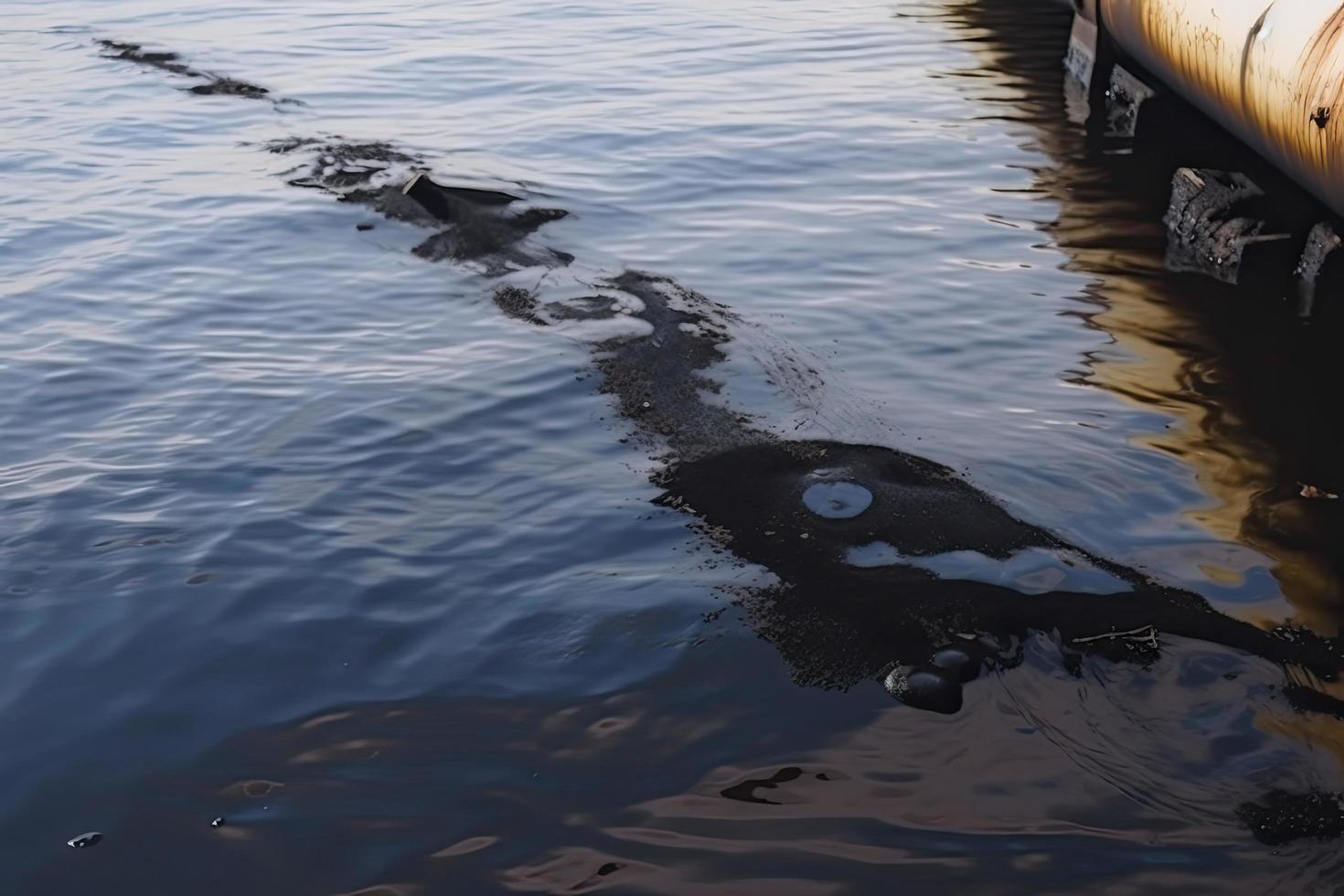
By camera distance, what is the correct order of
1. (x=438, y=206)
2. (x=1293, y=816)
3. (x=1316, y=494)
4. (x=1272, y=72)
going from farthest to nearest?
(x=438, y=206) < (x=1272, y=72) < (x=1316, y=494) < (x=1293, y=816)

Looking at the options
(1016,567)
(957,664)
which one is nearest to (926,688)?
(957,664)

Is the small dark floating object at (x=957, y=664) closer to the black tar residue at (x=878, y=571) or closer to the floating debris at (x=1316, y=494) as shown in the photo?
the black tar residue at (x=878, y=571)

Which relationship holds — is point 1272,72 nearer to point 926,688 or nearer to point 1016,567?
point 1016,567

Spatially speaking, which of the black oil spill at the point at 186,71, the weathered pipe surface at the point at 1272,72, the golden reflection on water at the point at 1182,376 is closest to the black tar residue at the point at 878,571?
the golden reflection on water at the point at 1182,376

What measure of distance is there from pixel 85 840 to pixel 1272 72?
20.9 feet

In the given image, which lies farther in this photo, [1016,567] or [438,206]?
[438,206]

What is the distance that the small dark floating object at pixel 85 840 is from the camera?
3.52 meters

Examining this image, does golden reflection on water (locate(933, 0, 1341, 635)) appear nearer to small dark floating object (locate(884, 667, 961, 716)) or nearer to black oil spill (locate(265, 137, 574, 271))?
small dark floating object (locate(884, 667, 961, 716))

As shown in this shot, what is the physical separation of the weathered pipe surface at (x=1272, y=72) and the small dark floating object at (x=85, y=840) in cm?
571

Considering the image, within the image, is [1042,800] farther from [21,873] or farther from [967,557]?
[21,873]

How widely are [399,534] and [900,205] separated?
16.8 ft

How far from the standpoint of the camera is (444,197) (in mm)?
9102

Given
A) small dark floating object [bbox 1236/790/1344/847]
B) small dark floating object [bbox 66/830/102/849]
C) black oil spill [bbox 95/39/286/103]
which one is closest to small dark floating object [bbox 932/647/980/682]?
small dark floating object [bbox 1236/790/1344/847]

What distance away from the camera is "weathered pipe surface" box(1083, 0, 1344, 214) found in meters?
6.07
